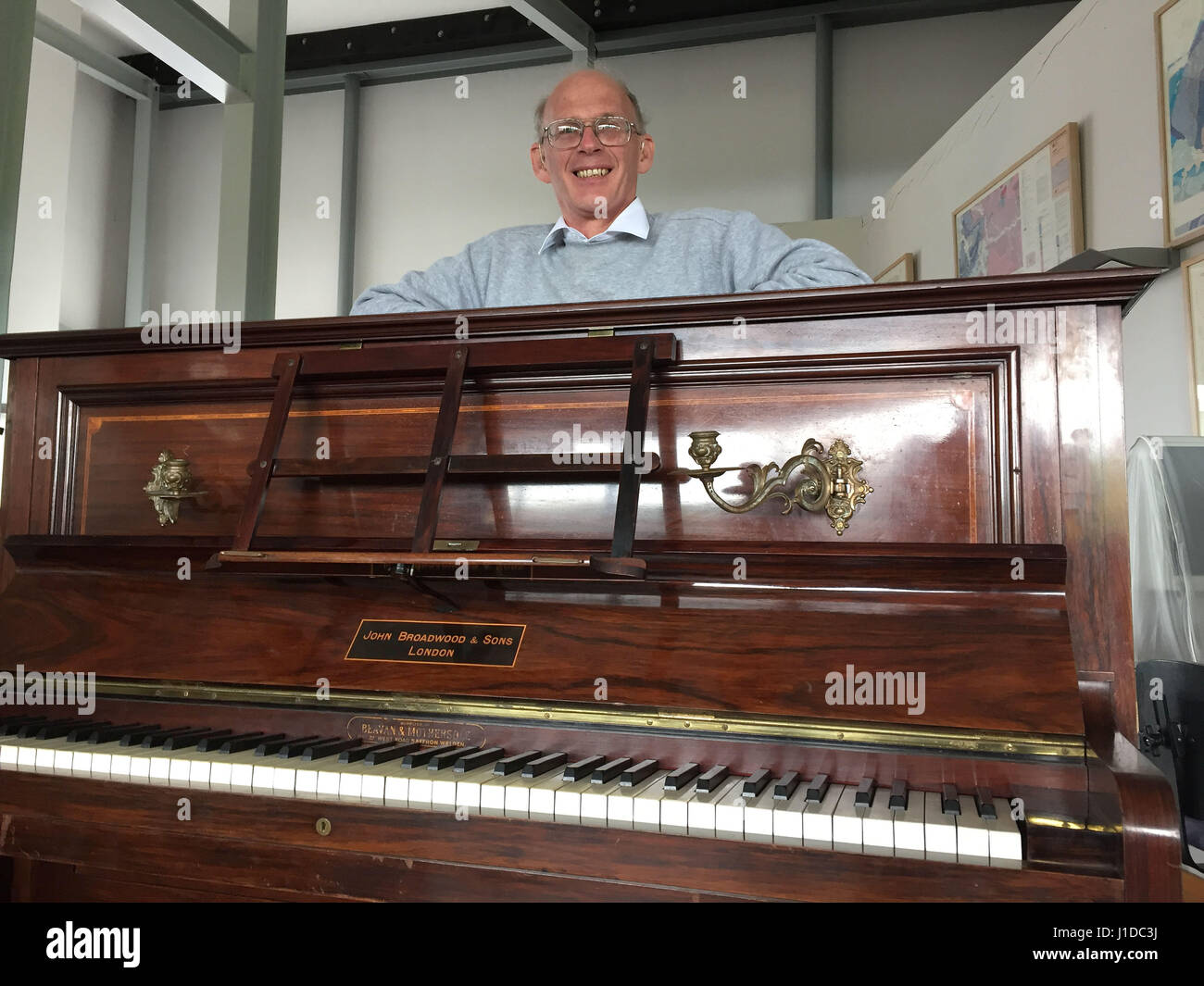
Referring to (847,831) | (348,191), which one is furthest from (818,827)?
(348,191)

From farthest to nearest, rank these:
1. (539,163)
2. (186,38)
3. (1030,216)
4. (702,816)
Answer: (1030,216), (186,38), (539,163), (702,816)

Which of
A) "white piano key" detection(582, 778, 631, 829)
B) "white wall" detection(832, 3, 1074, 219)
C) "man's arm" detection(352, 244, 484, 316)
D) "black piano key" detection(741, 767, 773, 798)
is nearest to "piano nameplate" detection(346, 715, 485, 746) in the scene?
"white piano key" detection(582, 778, 631, 829)

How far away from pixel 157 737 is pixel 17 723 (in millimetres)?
318

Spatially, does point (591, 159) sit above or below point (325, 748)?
above

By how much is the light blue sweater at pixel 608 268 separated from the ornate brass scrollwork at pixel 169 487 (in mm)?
491

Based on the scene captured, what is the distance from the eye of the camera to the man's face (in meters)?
2.48

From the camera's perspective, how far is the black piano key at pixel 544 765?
52.7 inches

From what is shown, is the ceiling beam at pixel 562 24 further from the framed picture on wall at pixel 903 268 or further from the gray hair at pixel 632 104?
the gray hair at pixel 632 104

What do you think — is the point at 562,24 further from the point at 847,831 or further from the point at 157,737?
the point at 847,831

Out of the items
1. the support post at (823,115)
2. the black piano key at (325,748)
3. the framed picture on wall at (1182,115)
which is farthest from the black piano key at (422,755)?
the support post at (823,115)

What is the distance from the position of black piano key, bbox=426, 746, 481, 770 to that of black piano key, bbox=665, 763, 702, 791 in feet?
1.02

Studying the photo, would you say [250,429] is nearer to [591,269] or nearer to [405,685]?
[405,685]

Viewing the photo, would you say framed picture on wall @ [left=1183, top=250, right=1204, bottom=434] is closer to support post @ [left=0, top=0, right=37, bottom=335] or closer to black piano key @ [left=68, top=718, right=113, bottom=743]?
black piano key @ [left=68, top=718, right=113, bottom=743]

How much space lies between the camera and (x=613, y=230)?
2.38 m
